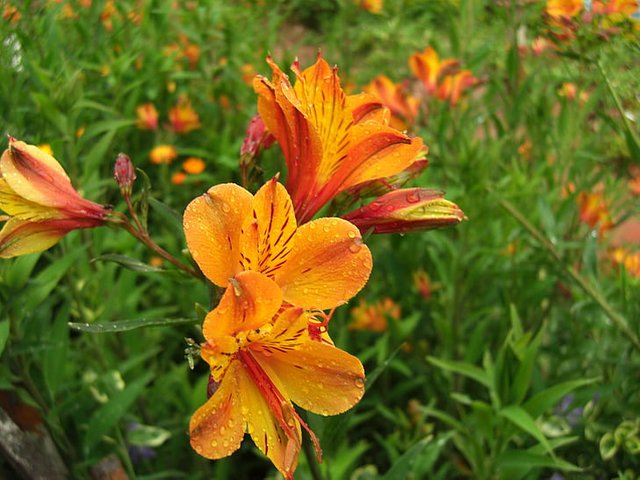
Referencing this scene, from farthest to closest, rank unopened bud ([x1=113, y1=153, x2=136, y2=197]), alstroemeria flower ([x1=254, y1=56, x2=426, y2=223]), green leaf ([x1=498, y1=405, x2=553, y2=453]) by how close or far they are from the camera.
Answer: green leaf ([x1=498, y1=405, x2=553, y2=453])
unopened bud ([x1=113, y1=153, x2=136, y2=197])
alstroemeria flower ([x1=254, y1=56, x2=426, y2=223])

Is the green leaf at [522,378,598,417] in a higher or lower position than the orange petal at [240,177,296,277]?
lower

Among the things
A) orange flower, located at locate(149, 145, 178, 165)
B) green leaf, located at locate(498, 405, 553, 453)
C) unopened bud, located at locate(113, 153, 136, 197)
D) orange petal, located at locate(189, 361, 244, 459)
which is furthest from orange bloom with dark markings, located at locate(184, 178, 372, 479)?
orange flower, located at locate(149, 145, 178, 165)

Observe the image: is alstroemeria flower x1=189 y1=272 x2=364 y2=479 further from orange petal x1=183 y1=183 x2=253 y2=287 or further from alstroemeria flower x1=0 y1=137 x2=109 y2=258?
alstroemeria flower x1=0 y1=137 x2=109 y2=258

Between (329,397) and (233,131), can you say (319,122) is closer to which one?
(329,397)

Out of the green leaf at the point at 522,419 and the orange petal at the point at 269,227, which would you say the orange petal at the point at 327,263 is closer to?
the orange petal at the point at 269,227

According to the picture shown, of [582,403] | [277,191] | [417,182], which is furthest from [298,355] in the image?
[417,182]

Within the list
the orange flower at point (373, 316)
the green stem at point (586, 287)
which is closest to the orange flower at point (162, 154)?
the orange flower at point (373, 316)
